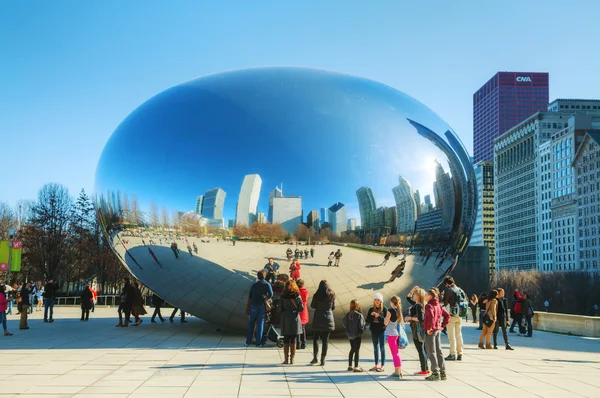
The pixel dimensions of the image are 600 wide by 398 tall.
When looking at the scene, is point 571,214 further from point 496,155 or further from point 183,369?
point 183,369

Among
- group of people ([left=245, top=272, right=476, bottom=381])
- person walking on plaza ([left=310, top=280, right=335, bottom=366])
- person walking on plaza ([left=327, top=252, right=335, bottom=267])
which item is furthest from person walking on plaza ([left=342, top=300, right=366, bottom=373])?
person walking on plaza ([left=327, top=252, right=335, bottom=267])

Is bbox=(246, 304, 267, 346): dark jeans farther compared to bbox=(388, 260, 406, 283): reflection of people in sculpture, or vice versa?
bbox=(388, 260, 406, 283): reflection of people in sculpture

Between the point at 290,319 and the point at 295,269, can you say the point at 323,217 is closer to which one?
the point at 295,269

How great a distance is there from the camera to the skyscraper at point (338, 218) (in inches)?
522

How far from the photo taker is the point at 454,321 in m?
13.3

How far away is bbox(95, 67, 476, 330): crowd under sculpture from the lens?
13.4 metres

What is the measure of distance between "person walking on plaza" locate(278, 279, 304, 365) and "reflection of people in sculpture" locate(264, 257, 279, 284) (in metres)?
1.45

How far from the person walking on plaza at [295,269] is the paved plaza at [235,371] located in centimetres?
163

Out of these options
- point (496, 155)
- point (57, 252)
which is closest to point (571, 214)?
point (496, 155)

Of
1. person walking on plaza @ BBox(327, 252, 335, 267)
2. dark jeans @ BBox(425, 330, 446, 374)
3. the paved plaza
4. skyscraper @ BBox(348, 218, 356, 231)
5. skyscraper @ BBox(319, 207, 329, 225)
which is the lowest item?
the paved plaza

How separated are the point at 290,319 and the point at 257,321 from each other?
2508 mm

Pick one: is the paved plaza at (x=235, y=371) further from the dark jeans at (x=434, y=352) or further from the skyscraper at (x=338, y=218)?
the skyscraper at (x=338, y=218)

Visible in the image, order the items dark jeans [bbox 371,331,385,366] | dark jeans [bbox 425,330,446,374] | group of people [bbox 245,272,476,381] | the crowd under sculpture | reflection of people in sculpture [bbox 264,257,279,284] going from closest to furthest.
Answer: dark jeans [bbox 425,330,446,374] < group of people [bbox 245,272,476,381] < dark jeans [bbox 371,331,385,366] < the crowd under sculpture < reflection of people in sculpture [bbox 264,257,279,284]

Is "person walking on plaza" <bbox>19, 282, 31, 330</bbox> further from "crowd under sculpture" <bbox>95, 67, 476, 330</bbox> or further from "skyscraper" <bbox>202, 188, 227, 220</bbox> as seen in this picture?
"skyscraper" <bbox>202, 188, 227, 220</bbox>
